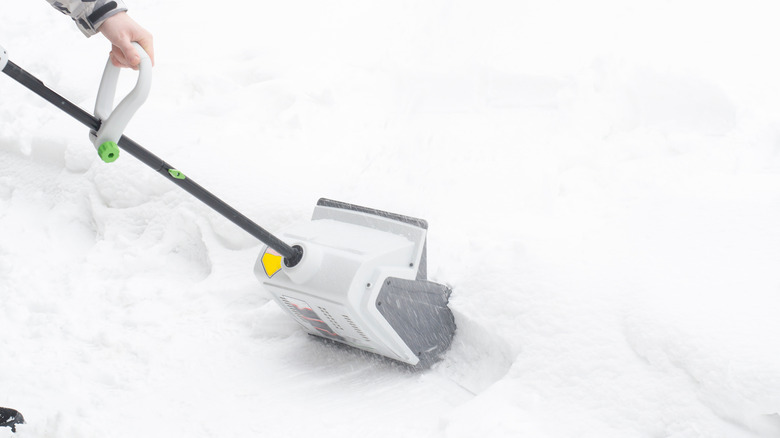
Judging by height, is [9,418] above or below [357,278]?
below

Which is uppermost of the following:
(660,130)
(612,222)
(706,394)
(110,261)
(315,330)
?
(660,130)

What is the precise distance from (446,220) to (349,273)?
2.66 feet

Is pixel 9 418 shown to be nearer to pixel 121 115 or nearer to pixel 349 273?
pixel 121 115

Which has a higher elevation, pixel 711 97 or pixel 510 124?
pixel 711 97

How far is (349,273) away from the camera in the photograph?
2146 millimetres

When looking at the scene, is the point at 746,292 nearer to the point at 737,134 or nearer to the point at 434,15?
the point at 737,134

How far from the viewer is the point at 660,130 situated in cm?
303

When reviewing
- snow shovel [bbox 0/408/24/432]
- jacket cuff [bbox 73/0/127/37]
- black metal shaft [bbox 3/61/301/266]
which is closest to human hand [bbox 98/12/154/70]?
jacket cuff [bbox 73/0/127/37]

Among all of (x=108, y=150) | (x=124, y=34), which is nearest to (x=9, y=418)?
(x=108, y=150)

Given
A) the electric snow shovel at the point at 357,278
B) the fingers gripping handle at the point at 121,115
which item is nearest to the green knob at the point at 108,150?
the fingers gripping handle at the point at 121,115

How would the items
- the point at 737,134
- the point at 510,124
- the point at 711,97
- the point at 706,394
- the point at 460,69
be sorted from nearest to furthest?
1. the point at 706,394
2. the point at 737,134
3. the point at 711,97
4. the point at 510,124
5. the point at 460,69

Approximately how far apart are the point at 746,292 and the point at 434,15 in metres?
2.87

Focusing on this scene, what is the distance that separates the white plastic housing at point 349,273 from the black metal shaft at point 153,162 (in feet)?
0.27

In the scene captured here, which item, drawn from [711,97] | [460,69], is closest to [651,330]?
[711,97]
